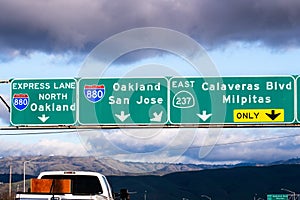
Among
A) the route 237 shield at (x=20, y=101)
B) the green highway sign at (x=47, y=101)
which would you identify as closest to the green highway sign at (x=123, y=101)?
the green highway sign at (x=47, y=101)

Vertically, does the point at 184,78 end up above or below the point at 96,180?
above

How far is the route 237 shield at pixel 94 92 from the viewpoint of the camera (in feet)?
132

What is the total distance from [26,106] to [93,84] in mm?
3449

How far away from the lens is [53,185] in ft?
75.2

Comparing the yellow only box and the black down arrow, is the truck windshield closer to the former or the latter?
the yellow only box

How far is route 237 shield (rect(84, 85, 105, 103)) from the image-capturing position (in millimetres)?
40181

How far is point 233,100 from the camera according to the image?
39438mm

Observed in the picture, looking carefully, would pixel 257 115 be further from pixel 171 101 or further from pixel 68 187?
pixel 68 187

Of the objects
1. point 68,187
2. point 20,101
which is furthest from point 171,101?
point 68,187

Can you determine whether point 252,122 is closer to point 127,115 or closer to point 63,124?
point 127,115

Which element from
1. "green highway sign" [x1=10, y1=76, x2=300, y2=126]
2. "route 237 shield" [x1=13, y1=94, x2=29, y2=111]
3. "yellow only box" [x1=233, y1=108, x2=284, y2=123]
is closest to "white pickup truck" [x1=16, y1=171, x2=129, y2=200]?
"green highway sign" [x1=10, y1=76, x2=300, y2=126]

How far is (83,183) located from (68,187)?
7.43 feet

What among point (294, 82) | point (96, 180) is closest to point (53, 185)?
point (96, 180)

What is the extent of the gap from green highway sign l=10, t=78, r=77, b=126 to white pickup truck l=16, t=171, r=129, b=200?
553 inches
